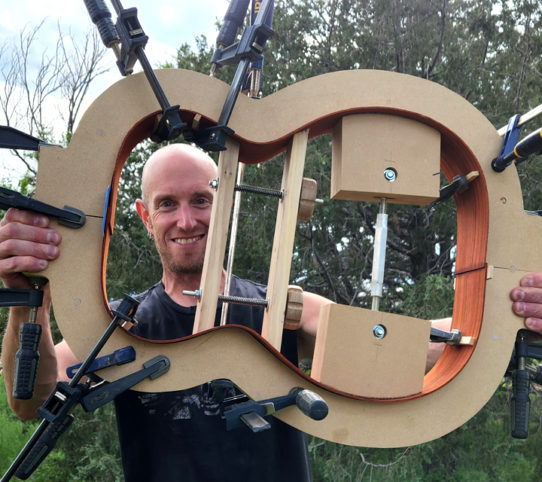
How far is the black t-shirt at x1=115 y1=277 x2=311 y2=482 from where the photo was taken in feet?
7.07

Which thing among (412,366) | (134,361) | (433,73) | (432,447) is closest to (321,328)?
(412,366)

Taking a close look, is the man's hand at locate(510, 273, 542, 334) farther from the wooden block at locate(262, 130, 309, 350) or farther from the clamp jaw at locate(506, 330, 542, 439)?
the wooden block at locate(262, 130, 309, 350)

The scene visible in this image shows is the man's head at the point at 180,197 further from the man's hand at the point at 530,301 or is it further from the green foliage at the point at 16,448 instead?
the green foliage at the point at 16,448

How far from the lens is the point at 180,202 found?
2227 mm

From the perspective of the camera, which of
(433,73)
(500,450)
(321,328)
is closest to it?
(321,328)

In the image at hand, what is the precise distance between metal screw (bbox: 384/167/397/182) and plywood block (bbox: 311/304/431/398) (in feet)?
→ 1.22

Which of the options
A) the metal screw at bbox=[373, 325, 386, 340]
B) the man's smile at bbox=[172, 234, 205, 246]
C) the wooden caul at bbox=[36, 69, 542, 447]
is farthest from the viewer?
the man's smile at bbox=[172, 234, 205, 246]

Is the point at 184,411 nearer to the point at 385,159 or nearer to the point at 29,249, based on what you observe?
the point at 29,249

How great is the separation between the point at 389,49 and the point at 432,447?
5.13m

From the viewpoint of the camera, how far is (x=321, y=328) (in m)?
1.66

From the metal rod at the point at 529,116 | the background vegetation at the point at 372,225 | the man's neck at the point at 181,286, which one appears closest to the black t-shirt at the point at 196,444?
the man's neck at the point at 181,286

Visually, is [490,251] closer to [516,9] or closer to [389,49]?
[389,49]

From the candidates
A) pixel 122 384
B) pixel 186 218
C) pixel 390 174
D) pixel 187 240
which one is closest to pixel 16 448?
pixel 187 240

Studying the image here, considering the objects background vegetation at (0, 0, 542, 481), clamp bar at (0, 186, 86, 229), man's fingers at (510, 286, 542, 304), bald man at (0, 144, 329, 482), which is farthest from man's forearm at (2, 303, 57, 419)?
background vegetation at (0, 0, 542, 481)
